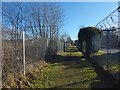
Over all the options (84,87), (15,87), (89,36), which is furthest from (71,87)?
(89,36)

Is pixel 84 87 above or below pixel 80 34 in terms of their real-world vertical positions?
below

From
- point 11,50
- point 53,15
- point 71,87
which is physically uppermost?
point 53,15

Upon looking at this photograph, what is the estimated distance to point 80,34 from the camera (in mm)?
27047

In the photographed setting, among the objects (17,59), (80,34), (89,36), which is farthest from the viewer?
(80,34)

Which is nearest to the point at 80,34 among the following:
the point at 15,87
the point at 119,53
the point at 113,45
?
the point at 113,45

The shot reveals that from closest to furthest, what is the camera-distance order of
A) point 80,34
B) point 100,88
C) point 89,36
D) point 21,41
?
point 100,88 < point 21,41 < point 89,36 < point 80,34

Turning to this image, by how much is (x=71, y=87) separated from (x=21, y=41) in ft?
11.9

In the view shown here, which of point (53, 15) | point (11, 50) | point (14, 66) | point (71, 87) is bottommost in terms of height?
point (71, 87)

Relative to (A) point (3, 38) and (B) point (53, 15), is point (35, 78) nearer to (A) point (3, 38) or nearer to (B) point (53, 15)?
(A) point (3, 38)

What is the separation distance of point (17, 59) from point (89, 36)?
51.6 ft

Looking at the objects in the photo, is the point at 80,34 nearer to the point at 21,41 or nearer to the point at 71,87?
the point at 21,41

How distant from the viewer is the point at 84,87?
8.91 meters

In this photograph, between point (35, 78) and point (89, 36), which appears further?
point (89, 36)

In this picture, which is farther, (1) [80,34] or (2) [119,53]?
(1) [80,34]
